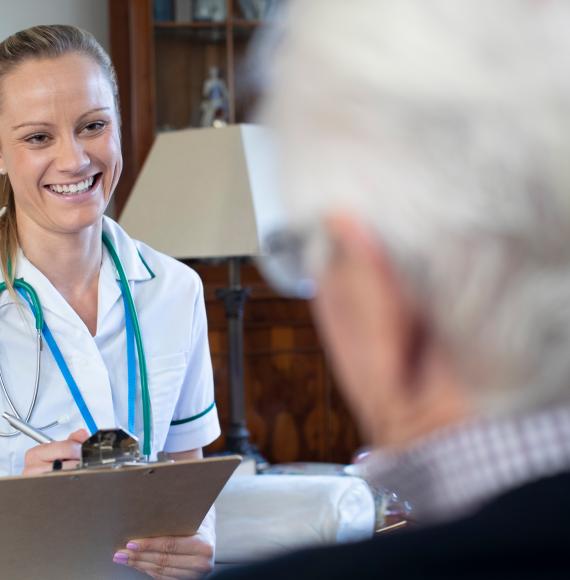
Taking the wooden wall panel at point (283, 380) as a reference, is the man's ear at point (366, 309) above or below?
above

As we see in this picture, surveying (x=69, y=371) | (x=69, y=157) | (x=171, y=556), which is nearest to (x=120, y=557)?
(x=171, y=556)

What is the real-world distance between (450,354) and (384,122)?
144 millimetres

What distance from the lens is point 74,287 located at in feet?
5.83

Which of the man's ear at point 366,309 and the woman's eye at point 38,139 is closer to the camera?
the man's ear at point 366,309

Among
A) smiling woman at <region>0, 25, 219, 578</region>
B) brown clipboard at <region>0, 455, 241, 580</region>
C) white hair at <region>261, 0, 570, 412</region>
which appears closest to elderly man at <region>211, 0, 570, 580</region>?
white hair at <region>261, 0, 570, 412</region>

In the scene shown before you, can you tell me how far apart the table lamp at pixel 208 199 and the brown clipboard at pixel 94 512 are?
150 cm

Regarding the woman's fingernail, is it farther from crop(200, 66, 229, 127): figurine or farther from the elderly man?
crop(200, 66, 229, 127): figurine

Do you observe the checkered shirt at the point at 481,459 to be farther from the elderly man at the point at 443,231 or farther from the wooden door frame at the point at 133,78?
the wooden door frame at the point at 133,78

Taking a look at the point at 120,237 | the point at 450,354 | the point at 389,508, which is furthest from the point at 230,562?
the point at 450,354

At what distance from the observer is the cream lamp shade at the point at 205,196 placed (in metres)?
2.98

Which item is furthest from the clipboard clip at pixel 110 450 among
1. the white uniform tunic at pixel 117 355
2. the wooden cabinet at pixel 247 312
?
the wooden cabinet at pixel 247 312

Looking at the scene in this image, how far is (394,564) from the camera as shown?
1.86 feet

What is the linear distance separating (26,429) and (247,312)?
2.64 m

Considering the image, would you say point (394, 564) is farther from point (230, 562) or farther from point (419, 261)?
point (230, 562)
